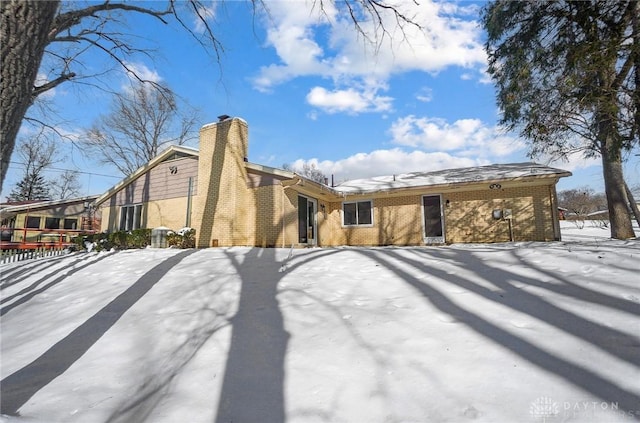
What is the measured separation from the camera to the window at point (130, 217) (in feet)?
50.9

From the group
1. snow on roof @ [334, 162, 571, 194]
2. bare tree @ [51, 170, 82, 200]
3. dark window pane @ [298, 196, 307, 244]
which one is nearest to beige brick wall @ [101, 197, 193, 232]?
dark window pane @ [298, 196, 307, 244]

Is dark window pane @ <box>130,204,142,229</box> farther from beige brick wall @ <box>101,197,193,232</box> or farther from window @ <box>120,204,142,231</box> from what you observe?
beige brick wall @ <box>101,197,193,232</box>

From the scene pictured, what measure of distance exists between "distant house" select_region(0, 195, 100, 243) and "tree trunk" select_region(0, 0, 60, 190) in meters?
21.4

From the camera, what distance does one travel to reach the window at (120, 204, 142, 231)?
15.5m

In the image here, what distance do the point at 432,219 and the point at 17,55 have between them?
1339cm

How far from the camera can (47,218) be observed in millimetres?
22516

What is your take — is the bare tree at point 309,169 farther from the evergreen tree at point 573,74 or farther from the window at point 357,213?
the evergreen tree at point 573,74

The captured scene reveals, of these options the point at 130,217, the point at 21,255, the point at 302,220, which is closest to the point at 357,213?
the point at 302,220

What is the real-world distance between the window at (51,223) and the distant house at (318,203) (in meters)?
11.5

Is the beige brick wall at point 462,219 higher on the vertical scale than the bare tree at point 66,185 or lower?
lower

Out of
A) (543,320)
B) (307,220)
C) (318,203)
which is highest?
(318,203)

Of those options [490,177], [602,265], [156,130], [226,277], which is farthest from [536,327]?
[156,130]

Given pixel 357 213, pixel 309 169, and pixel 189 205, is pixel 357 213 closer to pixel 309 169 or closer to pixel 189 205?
pixel 189 205

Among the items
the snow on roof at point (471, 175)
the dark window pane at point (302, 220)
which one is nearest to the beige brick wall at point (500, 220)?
the snow on roof at point (471, 175)
